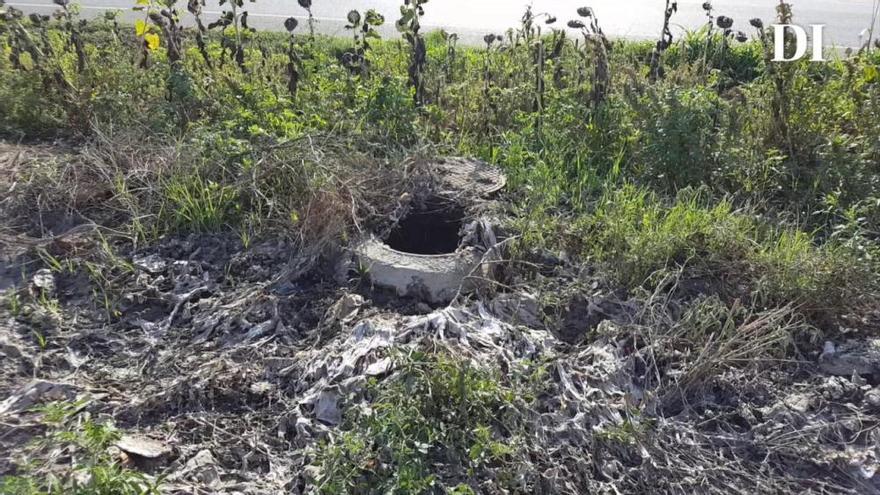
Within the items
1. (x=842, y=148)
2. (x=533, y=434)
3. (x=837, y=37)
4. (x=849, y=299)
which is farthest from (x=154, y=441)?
(x=837, y=37)

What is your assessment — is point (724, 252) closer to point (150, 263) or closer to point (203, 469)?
point (203, 469)

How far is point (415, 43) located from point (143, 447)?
10.4ft

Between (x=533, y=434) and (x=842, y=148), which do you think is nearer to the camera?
(x=533, y=434)

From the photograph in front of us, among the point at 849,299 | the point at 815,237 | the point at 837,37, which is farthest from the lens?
the point at 837,37

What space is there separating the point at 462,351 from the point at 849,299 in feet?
5.76

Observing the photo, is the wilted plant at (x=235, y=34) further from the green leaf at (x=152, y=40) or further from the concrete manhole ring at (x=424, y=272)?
the concrete manhole ring at (x=424, y=272)

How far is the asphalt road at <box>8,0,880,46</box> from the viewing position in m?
9.70

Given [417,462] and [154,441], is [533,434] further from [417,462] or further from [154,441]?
[154,441]

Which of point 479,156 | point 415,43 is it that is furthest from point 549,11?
point 479,156

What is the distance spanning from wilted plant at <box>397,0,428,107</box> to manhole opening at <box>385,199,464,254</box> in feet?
3.21

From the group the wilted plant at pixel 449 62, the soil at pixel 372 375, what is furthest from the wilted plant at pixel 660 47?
the soil at pixel 372 375

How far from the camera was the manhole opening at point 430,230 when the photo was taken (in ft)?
→ 13.0

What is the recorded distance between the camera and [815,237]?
3.81 m

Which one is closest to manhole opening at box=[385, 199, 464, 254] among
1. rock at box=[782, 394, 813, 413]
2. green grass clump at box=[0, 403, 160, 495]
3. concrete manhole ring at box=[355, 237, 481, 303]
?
concrete manhole ring at box=[355, 237, 481, 303]
